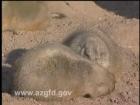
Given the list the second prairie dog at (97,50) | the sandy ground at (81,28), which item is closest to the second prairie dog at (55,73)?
the sandy ground at (81,28)

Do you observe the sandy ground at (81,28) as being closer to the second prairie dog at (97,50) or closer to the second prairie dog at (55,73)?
the second prairie dog at (55,73)

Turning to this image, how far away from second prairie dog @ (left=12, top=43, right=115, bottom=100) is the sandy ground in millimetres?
134

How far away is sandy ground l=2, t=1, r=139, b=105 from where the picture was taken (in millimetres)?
5541

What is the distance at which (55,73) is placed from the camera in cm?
534

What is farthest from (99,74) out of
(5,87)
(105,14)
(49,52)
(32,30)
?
(105,14)

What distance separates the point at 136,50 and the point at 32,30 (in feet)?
5.42

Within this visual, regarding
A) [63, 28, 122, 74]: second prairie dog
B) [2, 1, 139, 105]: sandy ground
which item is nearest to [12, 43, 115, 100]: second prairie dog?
[2, 1, 139, 105]: sandy ground

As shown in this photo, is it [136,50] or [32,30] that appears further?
[32,30]

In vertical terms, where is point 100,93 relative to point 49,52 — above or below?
below

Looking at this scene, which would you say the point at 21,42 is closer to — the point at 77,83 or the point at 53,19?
the point at 53,19

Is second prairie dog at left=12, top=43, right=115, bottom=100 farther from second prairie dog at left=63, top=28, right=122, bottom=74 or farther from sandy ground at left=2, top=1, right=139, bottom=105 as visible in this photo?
second prairie dog at left=63, top=28, right=122, bottom=74

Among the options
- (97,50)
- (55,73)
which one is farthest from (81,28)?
(55,73)

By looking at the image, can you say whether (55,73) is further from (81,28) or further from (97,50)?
(81,28)

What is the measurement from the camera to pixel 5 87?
5.78m
